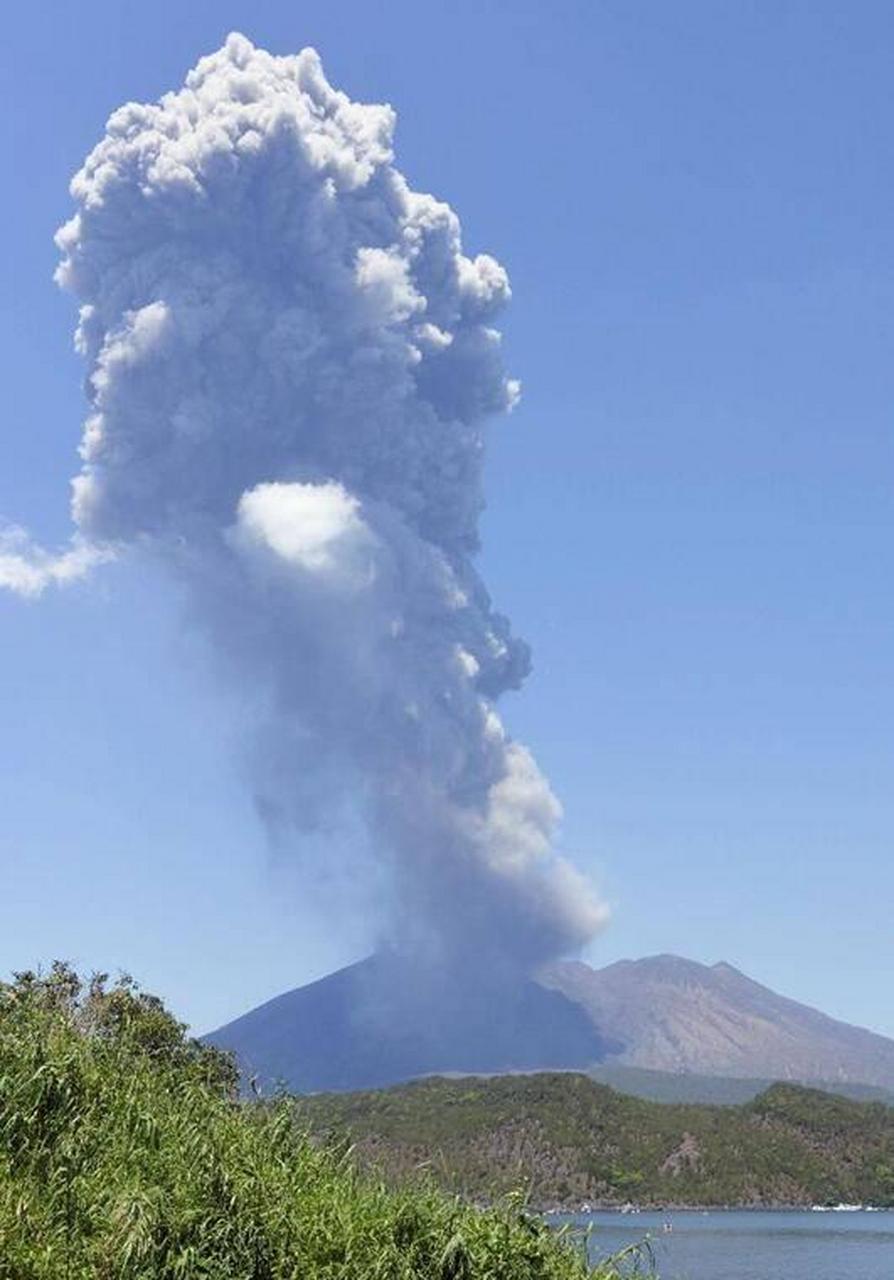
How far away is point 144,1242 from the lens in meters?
18.8

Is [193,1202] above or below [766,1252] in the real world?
above

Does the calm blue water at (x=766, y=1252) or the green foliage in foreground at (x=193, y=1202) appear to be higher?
the green foliage in foreground at (x=193, y=1202)

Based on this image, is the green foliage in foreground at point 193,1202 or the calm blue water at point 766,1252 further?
the calm blue water at point 766,1252

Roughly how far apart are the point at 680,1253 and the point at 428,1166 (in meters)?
139

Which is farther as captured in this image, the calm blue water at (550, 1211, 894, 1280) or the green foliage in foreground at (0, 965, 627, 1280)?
the calm blue water at (550, 1211, 894, 1280)

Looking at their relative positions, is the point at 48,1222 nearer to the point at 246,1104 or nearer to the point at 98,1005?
the point at 246,1104

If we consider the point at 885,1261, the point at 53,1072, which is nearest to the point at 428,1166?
the point at 53,1072

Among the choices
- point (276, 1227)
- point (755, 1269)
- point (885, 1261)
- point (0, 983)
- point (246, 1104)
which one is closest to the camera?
point (276, 1227)

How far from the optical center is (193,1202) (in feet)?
66.8

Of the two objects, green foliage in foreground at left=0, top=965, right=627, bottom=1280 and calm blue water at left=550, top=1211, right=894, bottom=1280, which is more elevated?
green foliage in foreground at left=0, top=965, right=627, bottom=1280

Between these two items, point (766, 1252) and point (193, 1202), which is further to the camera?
point (766, 1252)

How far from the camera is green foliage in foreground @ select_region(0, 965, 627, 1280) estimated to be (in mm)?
19094

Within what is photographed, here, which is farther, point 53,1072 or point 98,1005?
point 98,1005

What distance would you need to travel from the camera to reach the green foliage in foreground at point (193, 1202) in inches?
752
